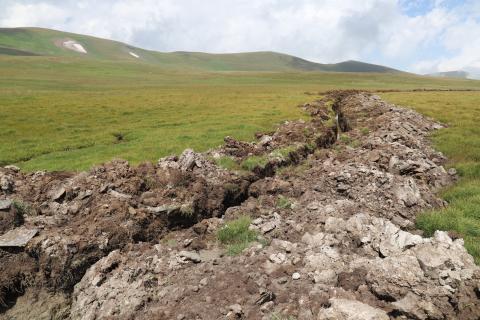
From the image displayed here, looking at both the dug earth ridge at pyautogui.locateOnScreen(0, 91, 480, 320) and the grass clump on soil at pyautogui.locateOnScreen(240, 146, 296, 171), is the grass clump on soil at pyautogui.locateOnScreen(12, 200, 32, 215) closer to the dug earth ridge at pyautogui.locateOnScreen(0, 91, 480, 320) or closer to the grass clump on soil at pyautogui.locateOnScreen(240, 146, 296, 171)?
the dug earth ridge at pyautogui.locateOnScreen(0, 91, 480, 320)

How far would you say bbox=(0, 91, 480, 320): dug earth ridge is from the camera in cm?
1067

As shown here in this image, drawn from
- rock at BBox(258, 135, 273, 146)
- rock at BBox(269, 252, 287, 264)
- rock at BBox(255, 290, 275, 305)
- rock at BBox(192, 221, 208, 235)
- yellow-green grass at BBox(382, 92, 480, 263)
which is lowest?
rock at BBox(192, 221, 208, 235)

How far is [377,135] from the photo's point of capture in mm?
29469

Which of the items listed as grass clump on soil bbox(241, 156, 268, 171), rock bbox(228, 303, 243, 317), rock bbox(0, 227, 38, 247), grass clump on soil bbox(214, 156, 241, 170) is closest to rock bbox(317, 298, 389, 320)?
rock bbox(228, 303, 243, 317)

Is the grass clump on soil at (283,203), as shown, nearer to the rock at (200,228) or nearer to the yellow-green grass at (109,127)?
the rock at (200,228)

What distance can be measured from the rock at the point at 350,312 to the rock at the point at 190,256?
5.89 meters

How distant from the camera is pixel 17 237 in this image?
48.2ft

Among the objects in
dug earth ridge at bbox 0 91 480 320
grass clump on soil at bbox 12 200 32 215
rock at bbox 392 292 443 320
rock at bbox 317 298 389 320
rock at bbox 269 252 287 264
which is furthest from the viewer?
grass clump on soil at bbox 12 200 32 215

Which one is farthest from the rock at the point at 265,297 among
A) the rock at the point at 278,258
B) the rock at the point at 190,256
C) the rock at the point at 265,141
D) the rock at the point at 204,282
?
the rock at the point at 265,141

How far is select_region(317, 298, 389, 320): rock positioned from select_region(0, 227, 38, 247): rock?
11.9 metres

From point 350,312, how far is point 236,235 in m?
7.19

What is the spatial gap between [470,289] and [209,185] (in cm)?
1340

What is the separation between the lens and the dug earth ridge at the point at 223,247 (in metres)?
10.7

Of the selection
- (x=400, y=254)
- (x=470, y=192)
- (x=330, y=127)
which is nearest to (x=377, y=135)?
(x=330, y=127)
